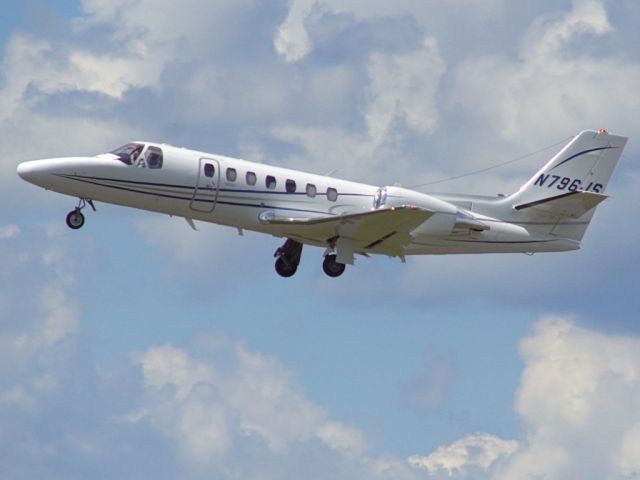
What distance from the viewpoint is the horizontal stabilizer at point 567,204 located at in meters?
53.2

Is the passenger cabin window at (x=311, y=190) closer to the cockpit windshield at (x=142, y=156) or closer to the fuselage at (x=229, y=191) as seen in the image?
the fuselage at (x=229, y=191)

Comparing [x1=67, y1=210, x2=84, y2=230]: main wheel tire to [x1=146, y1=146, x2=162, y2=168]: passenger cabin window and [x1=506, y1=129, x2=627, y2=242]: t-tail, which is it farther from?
[x1=506, y1=129, x2=627, y2=242]: t-tail

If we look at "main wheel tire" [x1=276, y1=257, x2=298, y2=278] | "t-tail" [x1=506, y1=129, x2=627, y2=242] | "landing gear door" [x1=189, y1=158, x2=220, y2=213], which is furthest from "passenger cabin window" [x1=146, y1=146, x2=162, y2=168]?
"t-tail" [x1=506, y1=129, x2=627, y2=242]

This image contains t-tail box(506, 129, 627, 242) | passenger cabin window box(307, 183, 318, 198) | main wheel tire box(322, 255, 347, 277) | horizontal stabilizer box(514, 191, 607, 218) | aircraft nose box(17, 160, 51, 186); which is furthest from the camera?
t-tail box(506, 129, 627, 242)

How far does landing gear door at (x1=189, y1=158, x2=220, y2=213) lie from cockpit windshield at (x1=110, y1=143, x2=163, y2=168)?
1214 millimetres

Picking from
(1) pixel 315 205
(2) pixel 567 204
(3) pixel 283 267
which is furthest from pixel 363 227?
(2) pixel 567 204

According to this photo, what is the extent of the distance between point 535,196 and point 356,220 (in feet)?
26.4

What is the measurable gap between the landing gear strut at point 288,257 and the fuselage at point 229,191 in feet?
4.37

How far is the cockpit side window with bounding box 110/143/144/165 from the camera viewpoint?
162ft

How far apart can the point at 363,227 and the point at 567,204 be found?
7.50 meters

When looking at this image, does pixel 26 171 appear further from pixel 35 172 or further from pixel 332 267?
pixel 332 267

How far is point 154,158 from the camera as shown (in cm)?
4947

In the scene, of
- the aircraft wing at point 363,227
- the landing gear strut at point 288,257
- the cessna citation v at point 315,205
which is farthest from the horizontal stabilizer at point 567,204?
the landing gear strut at point 288,257

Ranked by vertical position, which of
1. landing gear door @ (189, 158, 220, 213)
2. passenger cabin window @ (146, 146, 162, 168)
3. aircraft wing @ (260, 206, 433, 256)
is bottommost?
aircraft wing @ (260, 206, 433, 256)
